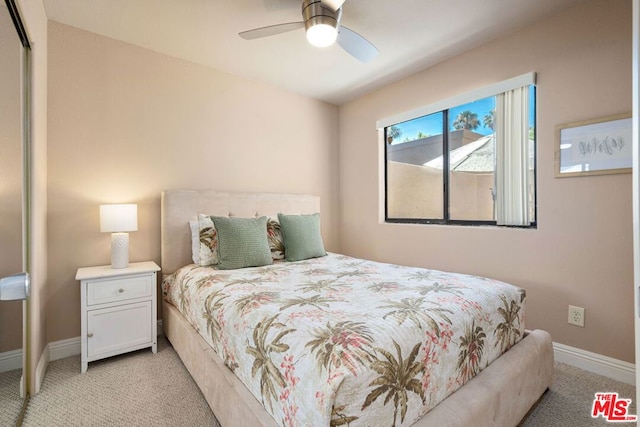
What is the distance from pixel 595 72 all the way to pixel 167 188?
11.3ft

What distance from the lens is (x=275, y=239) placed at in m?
2.77

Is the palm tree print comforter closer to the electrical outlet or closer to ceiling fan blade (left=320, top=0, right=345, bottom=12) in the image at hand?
the electrical outlet

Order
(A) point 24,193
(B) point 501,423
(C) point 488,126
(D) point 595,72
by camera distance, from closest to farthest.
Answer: (B) point 501,423 < (A) point 24,193 < (D) point 595,72 < (C) point 488,126

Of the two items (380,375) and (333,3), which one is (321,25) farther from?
(380,375)

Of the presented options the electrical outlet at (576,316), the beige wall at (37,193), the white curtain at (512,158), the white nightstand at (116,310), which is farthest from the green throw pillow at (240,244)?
the electrical outlet at (576,316)

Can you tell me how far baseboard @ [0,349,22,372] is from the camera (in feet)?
4.18

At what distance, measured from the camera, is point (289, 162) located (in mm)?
3600

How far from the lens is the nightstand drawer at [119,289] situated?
2.06 metres

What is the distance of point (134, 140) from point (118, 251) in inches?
38.6

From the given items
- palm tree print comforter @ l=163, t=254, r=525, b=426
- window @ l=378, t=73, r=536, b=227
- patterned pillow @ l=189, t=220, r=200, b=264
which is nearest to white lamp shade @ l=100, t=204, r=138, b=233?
patterned pillow @ l=189, t=220, r=200, b=264

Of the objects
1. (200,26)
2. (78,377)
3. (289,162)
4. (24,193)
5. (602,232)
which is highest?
(200,26)

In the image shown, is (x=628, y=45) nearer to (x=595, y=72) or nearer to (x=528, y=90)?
(x=595, y=72)

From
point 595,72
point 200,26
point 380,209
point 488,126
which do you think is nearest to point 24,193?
point 200,26

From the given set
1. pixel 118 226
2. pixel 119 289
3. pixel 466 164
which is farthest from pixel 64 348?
pixel 466 164
